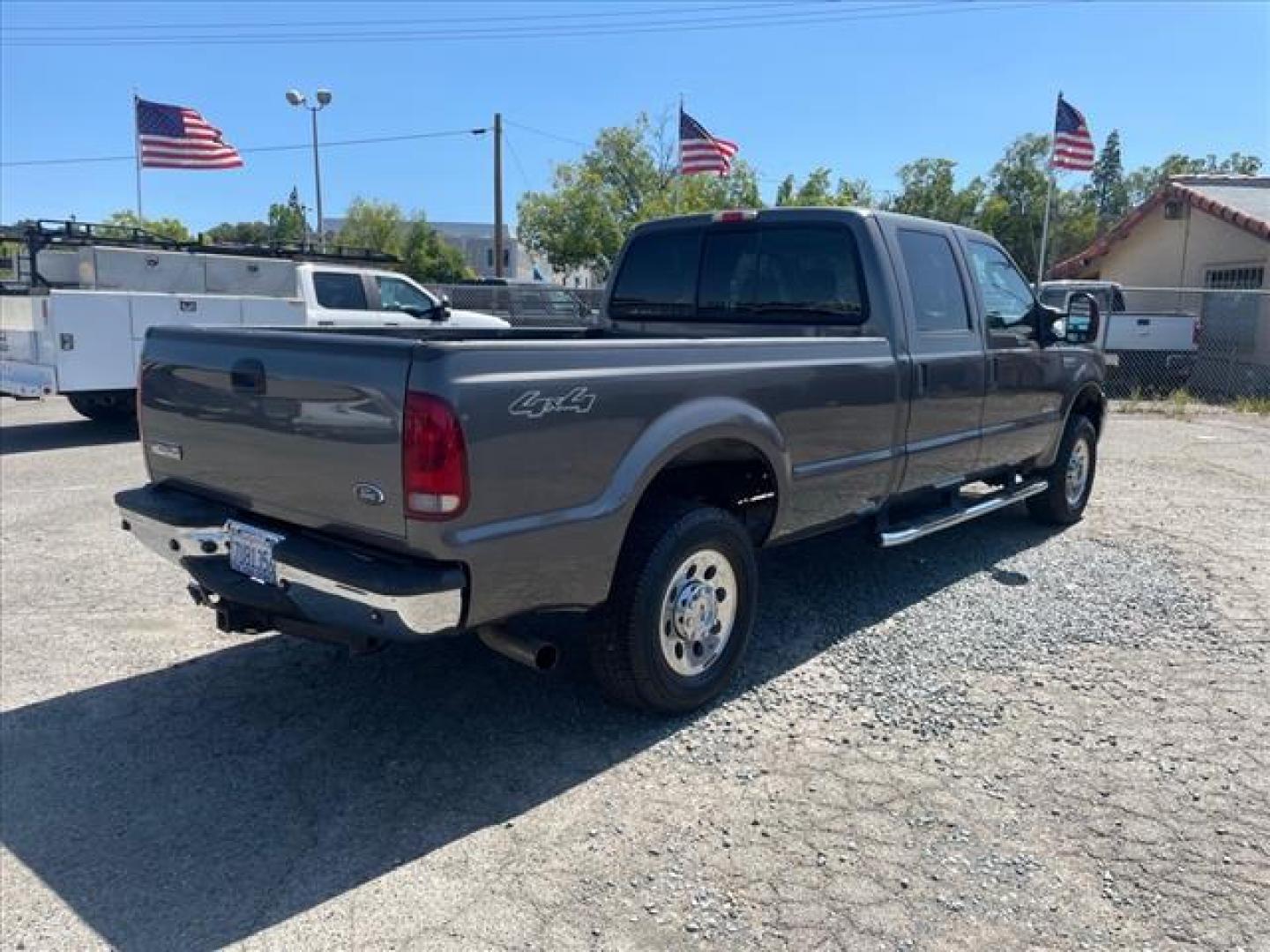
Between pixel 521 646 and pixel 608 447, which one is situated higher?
pixel 608 447

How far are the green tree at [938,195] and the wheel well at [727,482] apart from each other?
178ft

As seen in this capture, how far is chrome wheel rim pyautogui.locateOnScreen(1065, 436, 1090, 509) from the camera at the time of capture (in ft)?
23.5

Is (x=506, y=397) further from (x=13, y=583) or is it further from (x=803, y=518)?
(x=13, y=583)

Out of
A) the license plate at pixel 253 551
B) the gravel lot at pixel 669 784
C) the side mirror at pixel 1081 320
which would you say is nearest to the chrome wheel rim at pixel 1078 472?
the side mirror at pixel 1081 320

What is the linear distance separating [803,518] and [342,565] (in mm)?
2229

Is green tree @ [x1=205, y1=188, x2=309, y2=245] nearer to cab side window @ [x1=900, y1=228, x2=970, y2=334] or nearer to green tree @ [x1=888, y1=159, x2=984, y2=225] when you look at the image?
green tree @ [x1=888, y1=159, x2=984, y2=225]

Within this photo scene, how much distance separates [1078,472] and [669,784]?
516cm

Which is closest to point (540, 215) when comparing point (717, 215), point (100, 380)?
point (100, 380)

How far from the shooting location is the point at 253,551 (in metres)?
3.38

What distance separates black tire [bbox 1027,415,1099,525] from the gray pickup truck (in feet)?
5.04

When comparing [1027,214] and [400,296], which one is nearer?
[400,296]

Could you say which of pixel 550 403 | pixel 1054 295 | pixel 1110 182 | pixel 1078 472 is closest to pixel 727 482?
pixel 550 403

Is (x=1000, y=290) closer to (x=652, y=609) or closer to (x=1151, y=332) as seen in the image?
(x=652, y=609)

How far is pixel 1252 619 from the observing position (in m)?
5.21
